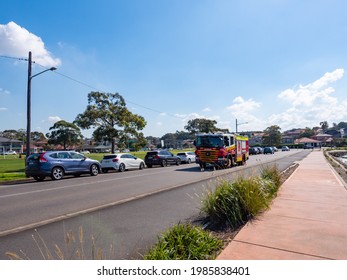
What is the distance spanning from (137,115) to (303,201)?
22.3m

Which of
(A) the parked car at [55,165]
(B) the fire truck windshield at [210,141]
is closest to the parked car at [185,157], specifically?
(B) the fire truck windshield at [210,141]

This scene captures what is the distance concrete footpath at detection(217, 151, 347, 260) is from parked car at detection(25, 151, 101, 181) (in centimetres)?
1234

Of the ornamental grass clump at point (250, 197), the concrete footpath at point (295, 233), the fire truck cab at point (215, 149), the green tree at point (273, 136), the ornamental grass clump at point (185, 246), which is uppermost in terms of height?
the green tree at point (273, 136)

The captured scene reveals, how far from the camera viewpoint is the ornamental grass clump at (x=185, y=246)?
3.62 meters

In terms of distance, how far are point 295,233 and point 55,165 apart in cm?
1383

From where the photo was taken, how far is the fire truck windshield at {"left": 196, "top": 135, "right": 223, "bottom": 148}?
19.5 metres

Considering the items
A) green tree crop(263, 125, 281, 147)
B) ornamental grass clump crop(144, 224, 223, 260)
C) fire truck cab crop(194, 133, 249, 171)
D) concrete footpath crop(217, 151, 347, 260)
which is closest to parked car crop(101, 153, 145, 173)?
fire truck cab crop(194, 133, 249, 171)

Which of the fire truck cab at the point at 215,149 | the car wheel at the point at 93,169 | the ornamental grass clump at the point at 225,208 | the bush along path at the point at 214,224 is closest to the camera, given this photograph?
the bush along path at the point at 214,224

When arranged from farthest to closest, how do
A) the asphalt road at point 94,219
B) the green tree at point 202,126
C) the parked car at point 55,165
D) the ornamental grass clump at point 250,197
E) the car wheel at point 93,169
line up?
the green tree at point 202,126 → the car wheel at point 93,169 → the parked car at point 55,165 → the ornamental grass clump at point 250,197 → the asphalt road at point 94,219

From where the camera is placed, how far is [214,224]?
559 cm

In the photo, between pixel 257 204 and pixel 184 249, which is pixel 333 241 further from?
pixel 184 249

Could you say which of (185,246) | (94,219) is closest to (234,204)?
(185,246)

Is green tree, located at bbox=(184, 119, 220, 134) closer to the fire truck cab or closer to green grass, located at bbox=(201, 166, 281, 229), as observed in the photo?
the fire truck cab

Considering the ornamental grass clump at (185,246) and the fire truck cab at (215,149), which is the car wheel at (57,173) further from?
the ornamental grass clump at (185,246)
